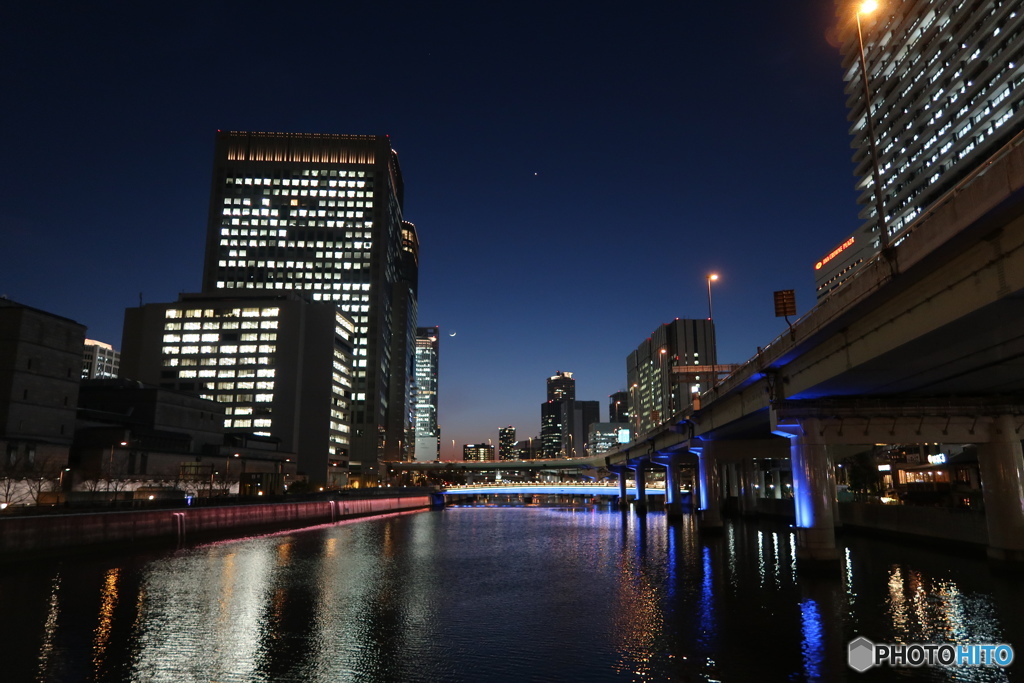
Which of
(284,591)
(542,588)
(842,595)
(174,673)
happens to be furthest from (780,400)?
(174,673)

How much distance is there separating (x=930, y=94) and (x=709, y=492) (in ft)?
339

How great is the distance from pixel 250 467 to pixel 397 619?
344 ft

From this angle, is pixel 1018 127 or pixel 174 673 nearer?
pixel 174 673

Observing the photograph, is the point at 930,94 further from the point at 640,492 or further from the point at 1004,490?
the point at 1004,490

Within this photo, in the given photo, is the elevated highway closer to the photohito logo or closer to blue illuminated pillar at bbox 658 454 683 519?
the photohito logo

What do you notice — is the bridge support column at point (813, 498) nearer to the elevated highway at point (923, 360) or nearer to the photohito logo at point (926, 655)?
the elevated highway at point (923, 360)

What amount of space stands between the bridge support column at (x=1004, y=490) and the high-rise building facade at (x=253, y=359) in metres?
145

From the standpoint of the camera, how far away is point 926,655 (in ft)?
60.2

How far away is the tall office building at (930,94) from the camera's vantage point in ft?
339

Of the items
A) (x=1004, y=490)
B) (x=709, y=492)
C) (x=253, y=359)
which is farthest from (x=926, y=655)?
(x=253, y=359)

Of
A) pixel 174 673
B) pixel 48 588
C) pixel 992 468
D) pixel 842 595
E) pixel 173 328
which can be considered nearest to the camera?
pixel 174 673

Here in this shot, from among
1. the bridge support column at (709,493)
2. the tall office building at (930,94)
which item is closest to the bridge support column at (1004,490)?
the bridge support column at (709,493)

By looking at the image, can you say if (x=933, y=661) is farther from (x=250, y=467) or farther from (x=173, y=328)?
(x=173, y=328)

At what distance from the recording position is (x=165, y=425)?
11206cm
